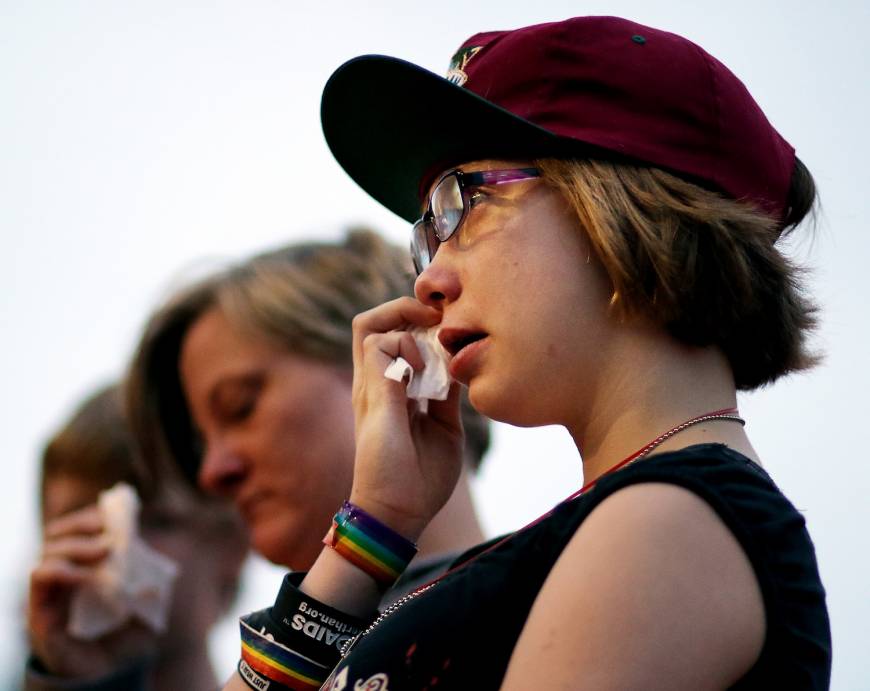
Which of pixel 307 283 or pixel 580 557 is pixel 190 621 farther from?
pixel 580 557

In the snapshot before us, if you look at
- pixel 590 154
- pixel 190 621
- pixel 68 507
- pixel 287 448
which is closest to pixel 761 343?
pixel 590 154

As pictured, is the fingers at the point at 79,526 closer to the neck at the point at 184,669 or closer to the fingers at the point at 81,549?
the fingers at the point at 81,549

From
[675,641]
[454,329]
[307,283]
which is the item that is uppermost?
[454,329]

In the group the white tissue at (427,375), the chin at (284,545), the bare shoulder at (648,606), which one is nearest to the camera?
the bare shoulder at (648,606)

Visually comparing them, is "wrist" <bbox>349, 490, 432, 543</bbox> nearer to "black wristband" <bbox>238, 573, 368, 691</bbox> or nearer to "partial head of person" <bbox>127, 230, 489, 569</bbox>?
"black wristband" <bbox>238, 573, 368, 691</bbox>

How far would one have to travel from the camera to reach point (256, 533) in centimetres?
315

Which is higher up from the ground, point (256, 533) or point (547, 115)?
point (547, 115)

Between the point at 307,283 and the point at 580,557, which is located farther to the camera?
the point at 307,283

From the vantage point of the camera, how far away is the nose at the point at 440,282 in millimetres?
1914

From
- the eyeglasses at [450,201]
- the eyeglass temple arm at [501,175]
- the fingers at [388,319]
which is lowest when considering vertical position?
the fingers at [388,319]

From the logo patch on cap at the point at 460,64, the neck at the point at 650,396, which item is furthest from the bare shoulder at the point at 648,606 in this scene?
the logo patch on cap at the point at 460,64

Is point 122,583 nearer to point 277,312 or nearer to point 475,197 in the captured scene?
point 277,312

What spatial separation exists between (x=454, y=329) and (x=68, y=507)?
305 centimetres

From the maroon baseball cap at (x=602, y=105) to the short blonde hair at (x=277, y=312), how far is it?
134 centimetres
